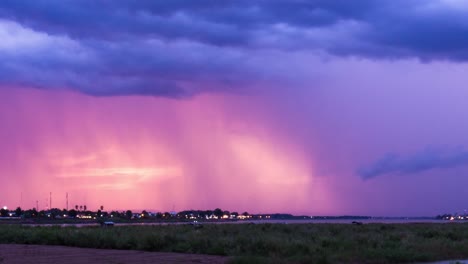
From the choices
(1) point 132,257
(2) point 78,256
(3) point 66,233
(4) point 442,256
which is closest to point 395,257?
(4) point 442,256

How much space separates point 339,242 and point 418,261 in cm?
754

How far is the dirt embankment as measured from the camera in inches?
1468

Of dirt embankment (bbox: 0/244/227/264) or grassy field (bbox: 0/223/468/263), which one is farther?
grassy field (bbox: 0/223/468/263)

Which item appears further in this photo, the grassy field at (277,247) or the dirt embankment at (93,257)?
the grassy field at (277,247)

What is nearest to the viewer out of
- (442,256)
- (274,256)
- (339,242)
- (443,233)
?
(274,256)

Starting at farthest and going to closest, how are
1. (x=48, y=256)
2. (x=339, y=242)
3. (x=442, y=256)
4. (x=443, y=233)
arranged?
(x=443, y=233)
(x=339, y=242)
(x=442, y=256)
(x=48, y=256)

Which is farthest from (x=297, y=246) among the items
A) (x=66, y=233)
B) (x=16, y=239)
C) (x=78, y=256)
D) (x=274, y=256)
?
(x=16, y=239)

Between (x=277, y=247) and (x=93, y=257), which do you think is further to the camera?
(x=277, y=247)

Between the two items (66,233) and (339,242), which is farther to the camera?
(66,233)

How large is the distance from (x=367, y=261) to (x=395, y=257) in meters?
1.93

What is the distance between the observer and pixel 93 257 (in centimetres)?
3978

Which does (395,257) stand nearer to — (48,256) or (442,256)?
(442,256)

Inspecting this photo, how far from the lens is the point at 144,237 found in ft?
159

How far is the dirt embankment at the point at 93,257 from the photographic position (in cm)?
3728
